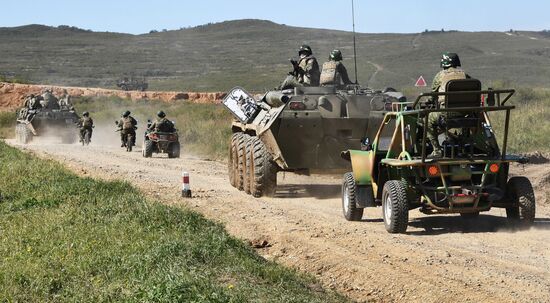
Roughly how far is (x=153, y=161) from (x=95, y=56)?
295 feet

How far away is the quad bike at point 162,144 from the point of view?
28.7 metres

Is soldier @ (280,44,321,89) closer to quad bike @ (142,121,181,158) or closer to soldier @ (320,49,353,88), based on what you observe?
soldier @ (320,49,353,88)

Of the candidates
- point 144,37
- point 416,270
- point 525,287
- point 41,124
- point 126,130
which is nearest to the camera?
point 525,287

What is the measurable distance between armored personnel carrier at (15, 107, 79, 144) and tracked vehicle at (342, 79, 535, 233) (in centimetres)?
2811

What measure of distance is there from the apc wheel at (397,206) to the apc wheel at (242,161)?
5.92 meters

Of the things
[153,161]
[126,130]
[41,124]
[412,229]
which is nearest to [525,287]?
[412,229]

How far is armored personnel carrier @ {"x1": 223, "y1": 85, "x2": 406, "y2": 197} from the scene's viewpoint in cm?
1666

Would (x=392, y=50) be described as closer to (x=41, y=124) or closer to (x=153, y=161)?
(x=41, y=124)

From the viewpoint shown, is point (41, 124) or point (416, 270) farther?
point (41, 124)

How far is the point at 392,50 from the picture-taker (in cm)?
10694

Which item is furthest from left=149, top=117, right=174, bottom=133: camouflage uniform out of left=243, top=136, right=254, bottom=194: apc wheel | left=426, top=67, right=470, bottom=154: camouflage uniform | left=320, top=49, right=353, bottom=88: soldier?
left=426, top=67, right=470, bottom=154: camouflage uniform

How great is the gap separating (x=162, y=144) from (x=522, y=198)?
1742 centimetres

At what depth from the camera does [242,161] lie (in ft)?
60.6

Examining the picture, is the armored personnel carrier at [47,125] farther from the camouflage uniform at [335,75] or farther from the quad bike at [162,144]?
the camouflage uniform at [335,75]
